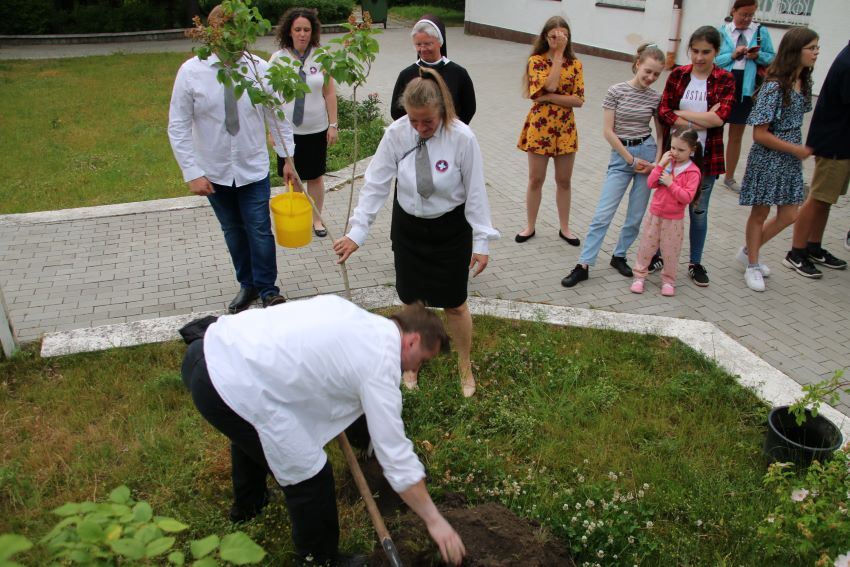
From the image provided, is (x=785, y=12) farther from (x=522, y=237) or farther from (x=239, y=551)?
(x=239, y=551)

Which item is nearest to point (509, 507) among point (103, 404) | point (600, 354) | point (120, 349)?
point (600, 354)

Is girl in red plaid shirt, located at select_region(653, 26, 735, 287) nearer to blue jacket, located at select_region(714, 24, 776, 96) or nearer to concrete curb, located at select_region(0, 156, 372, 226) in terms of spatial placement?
blue jacket, located at select_region(714, 24, 776, 96)

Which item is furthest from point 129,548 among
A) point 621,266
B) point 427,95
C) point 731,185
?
point 731,185

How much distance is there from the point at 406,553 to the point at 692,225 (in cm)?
390

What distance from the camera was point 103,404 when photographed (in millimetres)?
4227

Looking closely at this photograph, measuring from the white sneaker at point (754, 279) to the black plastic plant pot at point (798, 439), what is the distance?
1960 millimetres

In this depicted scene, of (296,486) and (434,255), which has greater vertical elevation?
(434,255)

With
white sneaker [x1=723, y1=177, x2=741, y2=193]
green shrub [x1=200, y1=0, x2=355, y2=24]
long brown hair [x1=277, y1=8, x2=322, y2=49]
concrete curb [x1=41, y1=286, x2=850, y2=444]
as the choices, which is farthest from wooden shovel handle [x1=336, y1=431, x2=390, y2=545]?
green shrub [x1=200, y1=0, x2=355, y2=24]

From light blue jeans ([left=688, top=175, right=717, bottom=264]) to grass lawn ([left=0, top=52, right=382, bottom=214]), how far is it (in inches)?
187

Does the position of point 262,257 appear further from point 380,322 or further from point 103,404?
point 380,322

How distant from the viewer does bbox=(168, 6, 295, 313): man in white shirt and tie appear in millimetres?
4707

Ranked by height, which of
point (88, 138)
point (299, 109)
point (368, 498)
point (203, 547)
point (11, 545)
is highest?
point (299, 109)

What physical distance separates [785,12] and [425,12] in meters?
19.8

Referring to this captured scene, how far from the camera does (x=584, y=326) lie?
16.5 ft
